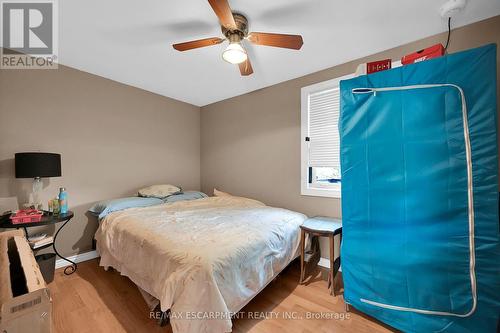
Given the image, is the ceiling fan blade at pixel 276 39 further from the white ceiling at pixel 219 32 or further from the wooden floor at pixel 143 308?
the wooden floor at pixel 143 308

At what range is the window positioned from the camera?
95.9 inches

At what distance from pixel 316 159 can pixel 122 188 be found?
2.73 meters

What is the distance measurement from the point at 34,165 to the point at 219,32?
85.8 inches

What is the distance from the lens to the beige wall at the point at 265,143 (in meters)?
2.56

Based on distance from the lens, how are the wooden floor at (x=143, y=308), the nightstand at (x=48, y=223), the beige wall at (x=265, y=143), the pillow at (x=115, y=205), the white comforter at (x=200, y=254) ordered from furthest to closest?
1. the beige wall at (x=265, y=143)
2. the pillow at (x=115, y=205)
3. the nightstand at (x=48, y=223)
4. the wooden floor at (x=143, y=308)
5. the white comforter at (x=200, y=254)

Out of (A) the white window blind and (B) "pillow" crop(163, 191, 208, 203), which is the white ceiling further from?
(B) "pillow" crop(163, 191, 208, 203)

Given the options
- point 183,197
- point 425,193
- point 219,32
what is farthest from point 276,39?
point 183,197

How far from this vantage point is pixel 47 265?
2.04 metres

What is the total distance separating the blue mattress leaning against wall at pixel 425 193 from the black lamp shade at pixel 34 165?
9.20 ft

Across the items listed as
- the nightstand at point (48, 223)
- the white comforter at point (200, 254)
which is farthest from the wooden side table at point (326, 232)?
the nightstand at point (48, 223)

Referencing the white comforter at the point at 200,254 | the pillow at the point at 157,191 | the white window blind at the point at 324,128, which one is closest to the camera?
the white comforter at the point at 200,254

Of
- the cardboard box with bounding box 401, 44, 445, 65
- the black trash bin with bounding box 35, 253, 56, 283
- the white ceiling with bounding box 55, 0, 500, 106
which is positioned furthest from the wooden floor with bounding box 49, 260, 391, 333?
the white ceiling with bounding box 55, 0, 500, 106

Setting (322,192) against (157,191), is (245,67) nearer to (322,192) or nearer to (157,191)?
(322,192)

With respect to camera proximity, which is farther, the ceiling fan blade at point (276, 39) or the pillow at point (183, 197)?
the pillow at point (183, 197)
